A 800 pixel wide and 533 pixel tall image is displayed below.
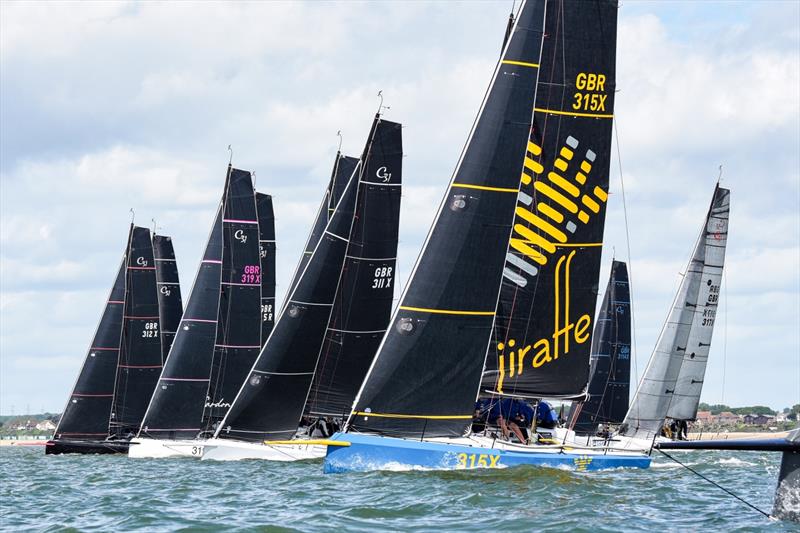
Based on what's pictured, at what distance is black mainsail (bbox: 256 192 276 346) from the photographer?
5284 cm

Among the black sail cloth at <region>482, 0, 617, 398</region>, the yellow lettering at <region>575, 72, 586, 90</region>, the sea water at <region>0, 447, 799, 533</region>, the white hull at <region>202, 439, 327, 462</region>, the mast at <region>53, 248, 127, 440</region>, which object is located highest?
the yellow lettering at <region>575, 72, 586, 90</region>

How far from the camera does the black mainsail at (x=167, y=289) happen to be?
58.2 meters

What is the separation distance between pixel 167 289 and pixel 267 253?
791cm

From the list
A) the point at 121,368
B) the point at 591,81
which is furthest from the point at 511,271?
the point at 121,368

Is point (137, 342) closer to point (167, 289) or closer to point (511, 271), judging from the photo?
point (167, 289)

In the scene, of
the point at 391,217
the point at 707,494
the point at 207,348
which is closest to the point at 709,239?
the point at 391,217

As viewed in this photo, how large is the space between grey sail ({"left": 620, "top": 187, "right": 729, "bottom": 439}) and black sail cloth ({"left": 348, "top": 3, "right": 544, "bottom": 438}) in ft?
77.4

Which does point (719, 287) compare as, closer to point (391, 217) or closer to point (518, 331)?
point (391, 217)

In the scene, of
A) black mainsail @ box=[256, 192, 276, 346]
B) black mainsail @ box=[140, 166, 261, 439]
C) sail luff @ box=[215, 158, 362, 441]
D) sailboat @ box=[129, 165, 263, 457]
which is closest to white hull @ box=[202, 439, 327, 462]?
sail luff @ box=[215, 158, 362, 441]

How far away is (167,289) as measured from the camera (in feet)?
194

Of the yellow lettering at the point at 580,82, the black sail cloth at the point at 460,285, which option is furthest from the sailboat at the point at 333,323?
the black sail cloth at the point at 460,285

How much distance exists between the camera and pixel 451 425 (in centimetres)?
2847

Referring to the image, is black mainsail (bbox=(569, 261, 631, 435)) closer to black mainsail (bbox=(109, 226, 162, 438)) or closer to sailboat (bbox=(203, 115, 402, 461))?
black mainsail (bbox=(109, 226, 162, 438))

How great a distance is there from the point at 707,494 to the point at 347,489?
26.7 ft
